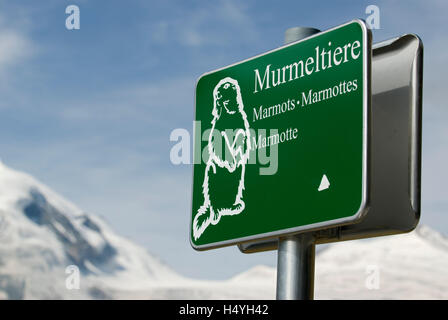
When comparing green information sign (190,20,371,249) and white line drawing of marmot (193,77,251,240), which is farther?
white line drawing of marmot (193,77,251,240)

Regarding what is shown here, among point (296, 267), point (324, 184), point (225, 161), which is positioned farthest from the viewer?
point (225, 161)

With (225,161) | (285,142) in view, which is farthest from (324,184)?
(225,161)

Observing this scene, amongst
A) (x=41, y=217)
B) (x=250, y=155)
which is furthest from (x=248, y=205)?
(x=41, y=217)

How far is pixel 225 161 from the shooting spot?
478 centimetres

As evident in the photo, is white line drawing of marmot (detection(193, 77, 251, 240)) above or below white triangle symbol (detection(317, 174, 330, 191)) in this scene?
above

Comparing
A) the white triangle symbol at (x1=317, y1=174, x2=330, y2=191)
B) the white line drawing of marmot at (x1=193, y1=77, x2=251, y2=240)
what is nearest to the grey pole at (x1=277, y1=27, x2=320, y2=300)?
the white triangle symbol at (x1=317, y1=174, x2=330, y2=191)

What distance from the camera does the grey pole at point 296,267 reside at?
4.19 m

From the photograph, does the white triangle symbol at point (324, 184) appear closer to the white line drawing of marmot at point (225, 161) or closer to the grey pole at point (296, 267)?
the grey pole at point (296, 267)

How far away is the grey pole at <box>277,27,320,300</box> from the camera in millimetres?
4188

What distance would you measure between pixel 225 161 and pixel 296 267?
2.67 ft

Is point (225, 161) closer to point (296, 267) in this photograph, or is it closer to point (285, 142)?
point (285, 142)

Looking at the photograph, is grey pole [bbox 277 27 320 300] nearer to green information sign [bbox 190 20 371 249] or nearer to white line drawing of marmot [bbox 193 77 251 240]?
green information sign [bbox 190 20 371 249]

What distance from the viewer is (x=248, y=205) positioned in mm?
4578
